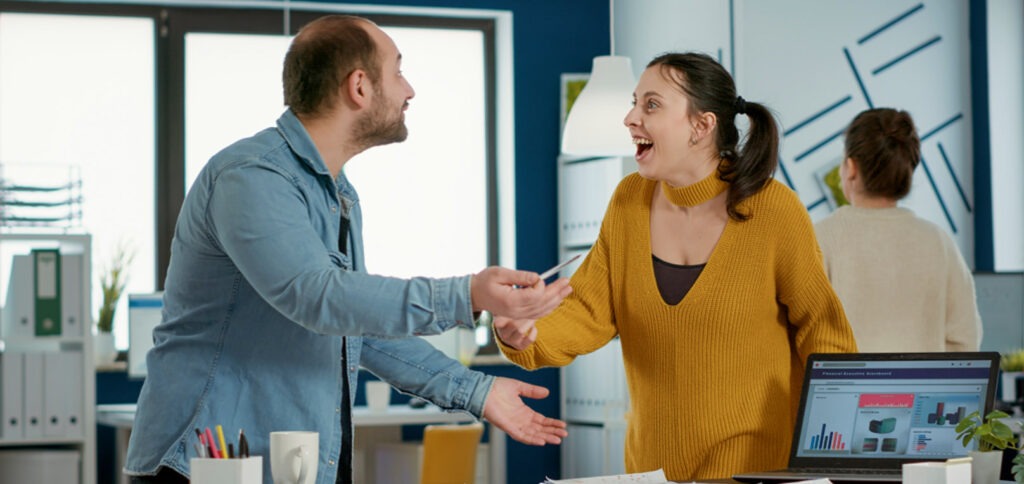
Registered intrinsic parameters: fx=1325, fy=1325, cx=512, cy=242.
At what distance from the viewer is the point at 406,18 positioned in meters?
7.20

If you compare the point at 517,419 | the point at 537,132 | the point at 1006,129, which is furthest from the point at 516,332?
the point at 1006,129

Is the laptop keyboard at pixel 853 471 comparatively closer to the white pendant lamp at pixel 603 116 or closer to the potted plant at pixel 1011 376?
the white pendant lamp at pixel 603 116

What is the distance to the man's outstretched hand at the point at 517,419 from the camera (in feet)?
6.95

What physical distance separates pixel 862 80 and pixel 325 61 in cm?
511

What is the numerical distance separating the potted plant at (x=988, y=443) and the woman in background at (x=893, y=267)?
4.75 feet

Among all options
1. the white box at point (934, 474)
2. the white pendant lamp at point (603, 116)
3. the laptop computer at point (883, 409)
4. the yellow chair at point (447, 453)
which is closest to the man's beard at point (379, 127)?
the laptop computer at point (883, 409)

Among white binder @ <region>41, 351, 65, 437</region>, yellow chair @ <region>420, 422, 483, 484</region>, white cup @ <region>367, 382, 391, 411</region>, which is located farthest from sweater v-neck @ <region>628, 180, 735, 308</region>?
white binder @ <region>41, 351, 65, 437</region>

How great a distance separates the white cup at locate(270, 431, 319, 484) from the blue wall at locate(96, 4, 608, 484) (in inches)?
209

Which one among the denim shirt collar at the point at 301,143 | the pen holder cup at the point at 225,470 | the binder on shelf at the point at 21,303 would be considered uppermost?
the denim shirt collar at the point at 301,143

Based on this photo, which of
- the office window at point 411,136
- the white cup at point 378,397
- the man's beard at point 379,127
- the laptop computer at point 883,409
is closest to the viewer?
the man's beard at point 379,127

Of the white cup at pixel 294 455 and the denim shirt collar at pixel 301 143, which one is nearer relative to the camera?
the white cup at pixel 294 455

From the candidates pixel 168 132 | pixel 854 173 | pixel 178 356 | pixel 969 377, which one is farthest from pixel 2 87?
pixel 969 377

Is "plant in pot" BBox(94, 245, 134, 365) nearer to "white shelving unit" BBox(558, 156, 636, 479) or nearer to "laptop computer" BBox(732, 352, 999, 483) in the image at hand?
"white shelving unit" BBox(558, 156, 636, 479)

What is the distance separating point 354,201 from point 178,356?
41 cm
